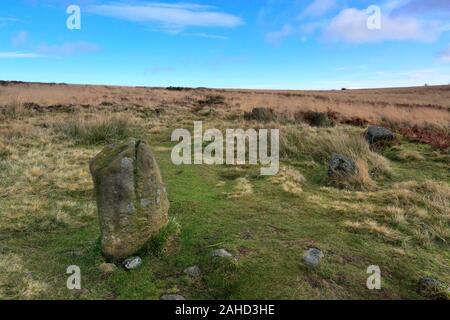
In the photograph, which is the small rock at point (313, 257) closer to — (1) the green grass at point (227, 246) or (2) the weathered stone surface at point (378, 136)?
(1) the green grass at point (227, 246)

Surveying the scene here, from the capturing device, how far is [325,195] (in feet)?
29.2

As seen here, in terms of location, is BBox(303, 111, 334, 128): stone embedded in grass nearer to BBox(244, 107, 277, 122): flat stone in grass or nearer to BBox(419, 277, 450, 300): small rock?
BBox(244, 107, 277, 122): flat stone in grass

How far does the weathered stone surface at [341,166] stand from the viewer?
972 centimetres

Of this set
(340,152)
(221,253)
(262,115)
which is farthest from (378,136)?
(221,253)

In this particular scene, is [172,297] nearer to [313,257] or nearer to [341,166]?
[313,257]

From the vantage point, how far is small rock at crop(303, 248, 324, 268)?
540 centimetres

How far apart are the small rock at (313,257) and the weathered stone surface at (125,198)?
7.11 ft

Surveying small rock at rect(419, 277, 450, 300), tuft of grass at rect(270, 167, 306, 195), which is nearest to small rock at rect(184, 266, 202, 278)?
small rock at rect(419, 277, 450, 300)

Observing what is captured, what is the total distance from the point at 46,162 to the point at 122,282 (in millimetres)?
7362

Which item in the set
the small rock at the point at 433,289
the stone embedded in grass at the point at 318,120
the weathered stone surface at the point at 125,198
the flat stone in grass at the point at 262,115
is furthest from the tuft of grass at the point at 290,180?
the flat stone in grass at the point at 262,115
